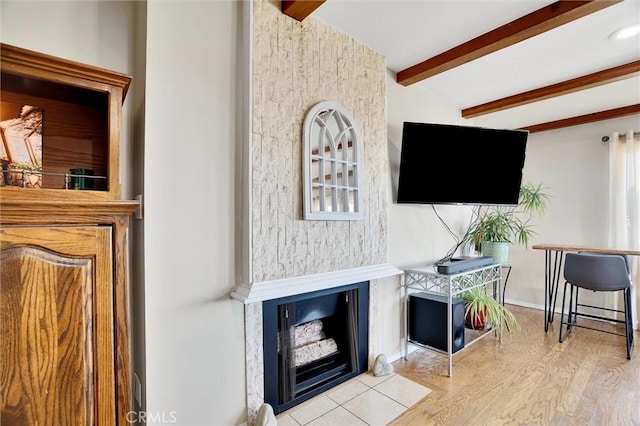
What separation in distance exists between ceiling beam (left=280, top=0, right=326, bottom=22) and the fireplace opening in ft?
5.60

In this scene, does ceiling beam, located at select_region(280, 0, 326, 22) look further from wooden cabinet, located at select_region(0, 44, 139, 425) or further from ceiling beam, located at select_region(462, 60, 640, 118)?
ceiling beam, located at select_region(462, 60, 640, 118)

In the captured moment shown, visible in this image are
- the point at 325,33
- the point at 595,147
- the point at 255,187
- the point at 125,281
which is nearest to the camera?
the point at 125,281

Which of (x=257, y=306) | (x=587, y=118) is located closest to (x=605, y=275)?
(x=587, y=118)

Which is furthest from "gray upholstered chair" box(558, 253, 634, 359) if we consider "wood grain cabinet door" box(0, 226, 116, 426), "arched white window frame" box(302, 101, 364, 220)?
"wood grain cabinet door" box(0, 226, 116, 426)

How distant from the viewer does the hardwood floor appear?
1859 millimetres

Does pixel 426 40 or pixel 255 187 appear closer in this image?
pixel 255 187

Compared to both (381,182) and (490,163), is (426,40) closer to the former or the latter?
(381,182)

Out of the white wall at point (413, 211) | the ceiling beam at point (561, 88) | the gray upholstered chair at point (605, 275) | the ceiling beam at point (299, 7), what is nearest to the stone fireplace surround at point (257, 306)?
the white wall at point (413, 211)

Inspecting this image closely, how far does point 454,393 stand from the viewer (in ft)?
6.91

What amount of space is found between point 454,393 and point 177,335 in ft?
6.01

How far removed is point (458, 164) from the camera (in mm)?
2666

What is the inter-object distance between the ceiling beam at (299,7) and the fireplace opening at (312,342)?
5.60 ft

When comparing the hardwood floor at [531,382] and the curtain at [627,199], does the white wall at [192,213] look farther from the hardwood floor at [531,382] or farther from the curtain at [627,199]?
the curtain at [627,199]

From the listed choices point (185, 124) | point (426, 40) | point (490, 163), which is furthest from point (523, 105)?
point (185, 124)
